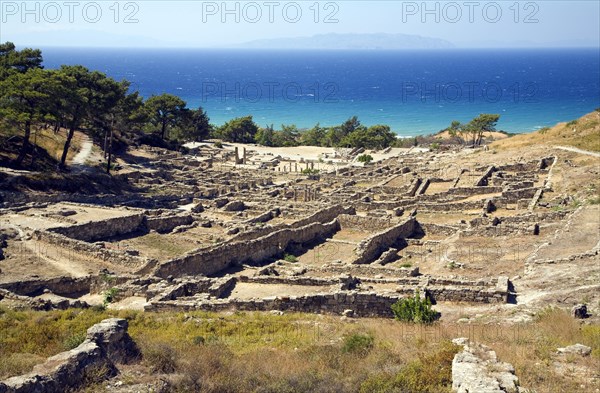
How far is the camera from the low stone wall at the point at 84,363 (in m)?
10.6

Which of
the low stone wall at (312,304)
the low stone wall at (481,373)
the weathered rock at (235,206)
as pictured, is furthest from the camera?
the weathered rock at (235,206)

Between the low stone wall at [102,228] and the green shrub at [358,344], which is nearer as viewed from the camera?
the green shrub at [358,344]

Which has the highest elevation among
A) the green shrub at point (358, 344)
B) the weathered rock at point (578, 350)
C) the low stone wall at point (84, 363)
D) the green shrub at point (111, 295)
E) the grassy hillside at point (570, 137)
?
the grassy hillside at point (570, 137)

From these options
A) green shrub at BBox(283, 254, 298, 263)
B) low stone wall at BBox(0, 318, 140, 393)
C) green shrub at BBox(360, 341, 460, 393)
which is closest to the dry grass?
green shrub at BBox(360, 341, 460, 393)

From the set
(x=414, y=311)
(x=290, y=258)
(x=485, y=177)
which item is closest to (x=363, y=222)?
(x=290, y=258)

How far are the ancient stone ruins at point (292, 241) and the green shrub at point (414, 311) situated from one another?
1.15m

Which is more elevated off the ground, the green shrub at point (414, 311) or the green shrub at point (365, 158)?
the green shrub at point (365, 158)

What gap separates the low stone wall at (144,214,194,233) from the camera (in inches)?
1375

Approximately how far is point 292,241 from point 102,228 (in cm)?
888

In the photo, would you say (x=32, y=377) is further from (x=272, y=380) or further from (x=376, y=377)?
(x=376, y=377)

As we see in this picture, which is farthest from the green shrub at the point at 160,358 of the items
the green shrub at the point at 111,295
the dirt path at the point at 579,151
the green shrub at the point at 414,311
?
the dirt path at the point at 579,151

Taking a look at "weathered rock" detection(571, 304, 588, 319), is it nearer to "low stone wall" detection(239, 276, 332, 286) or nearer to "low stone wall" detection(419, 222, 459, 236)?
"low stone wall" detection(239, 276, 332, 286)

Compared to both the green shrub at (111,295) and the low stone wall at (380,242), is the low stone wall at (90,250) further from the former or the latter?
the low stone wall at (380,242)

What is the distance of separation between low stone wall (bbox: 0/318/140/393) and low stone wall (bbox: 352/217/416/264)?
55.1 ft
